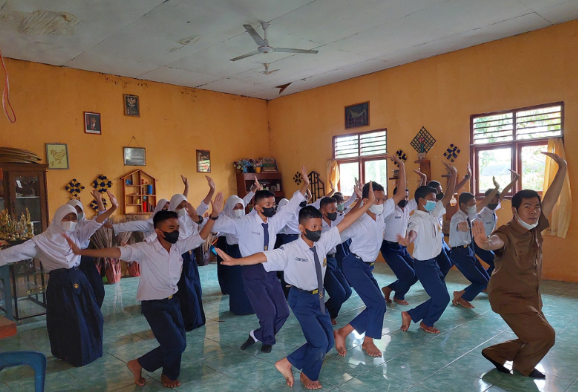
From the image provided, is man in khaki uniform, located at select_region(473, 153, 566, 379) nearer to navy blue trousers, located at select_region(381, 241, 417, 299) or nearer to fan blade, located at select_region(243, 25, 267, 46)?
navy blue trousers, located at select_region(381, 241, 417, 299)

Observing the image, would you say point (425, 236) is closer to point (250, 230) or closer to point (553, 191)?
point (553, 191)

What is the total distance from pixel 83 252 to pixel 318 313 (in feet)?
6.18

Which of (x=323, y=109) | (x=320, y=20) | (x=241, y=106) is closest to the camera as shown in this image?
(x=320, y=20)

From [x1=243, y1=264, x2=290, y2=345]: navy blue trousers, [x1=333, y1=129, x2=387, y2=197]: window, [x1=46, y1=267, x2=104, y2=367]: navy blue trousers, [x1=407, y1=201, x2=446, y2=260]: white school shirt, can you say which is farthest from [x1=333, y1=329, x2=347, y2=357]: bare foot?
[x1=333, y1=129, x2=387, y2=197]: window

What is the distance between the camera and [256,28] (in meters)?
6.23

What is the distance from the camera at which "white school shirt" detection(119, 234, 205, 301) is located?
3359 mm

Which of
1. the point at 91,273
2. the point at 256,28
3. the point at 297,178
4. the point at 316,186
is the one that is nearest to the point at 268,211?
the point at 91,273

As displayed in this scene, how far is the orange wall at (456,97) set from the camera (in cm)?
640

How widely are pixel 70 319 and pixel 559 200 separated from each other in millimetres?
6667

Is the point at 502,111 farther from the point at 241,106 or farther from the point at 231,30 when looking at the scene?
the point at 241,106

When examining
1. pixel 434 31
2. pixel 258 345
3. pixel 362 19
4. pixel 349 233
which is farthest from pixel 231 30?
pixel 258 345

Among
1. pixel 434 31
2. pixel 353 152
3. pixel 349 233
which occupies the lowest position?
pixel 349 233

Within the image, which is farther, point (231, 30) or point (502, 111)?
point (502, 111)

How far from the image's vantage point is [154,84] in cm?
898
